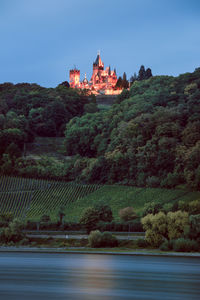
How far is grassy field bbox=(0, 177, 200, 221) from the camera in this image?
56.5 meters

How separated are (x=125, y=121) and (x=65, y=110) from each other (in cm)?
2199

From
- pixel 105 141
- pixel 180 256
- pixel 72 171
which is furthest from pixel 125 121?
pixel 180 256

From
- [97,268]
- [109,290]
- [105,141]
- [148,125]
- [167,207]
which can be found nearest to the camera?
[109,290]

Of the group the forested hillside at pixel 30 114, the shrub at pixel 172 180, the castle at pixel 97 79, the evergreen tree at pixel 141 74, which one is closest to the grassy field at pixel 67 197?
the shrub at pixel 172 180

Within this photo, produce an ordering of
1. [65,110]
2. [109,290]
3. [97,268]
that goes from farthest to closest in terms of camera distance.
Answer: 1. [65,110]
2. [97,268]
3. [109,290]

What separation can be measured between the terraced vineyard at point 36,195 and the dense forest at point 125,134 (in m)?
3.54

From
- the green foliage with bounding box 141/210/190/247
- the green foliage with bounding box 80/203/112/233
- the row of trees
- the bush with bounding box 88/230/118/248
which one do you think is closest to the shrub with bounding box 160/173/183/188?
the green foliage with bounding box 80/203/112/233

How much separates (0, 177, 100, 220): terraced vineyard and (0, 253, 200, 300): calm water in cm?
2314

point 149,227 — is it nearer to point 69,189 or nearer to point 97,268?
point 97,268

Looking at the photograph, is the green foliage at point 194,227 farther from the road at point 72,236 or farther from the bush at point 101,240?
the bush at point 101,240

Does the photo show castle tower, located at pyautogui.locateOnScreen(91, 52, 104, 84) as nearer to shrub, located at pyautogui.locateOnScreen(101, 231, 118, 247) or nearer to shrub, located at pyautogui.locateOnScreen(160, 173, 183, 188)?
shrub, located at pyautogui.locateOnScreen(160, 173, 183, 188)

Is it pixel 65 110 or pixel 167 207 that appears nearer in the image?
pixel 167 207

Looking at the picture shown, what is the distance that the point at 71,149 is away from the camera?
274 ft

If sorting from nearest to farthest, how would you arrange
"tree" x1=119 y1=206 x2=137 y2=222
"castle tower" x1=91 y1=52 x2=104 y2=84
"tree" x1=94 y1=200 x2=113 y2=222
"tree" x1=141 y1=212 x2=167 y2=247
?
"tree" x1=141 y1=212 x2=167 y2=247
"tree" x1=94 y1=200 x2=113 y2=222
"tree" x1=119 y1=206 x2=137 y2=222
"castle tower" x1=91 y1=52 x2=104 y2=84
